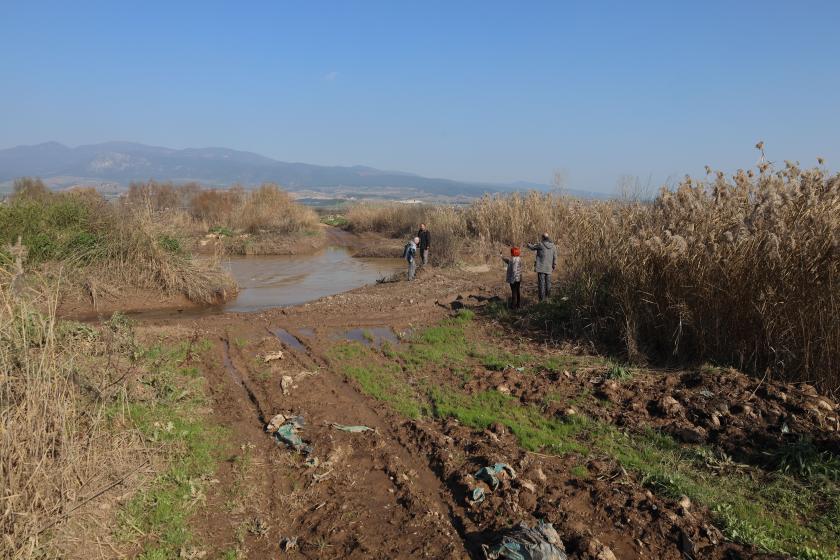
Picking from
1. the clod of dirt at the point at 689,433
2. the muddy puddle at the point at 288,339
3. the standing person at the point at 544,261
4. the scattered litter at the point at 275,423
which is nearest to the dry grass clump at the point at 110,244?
Answer: the muddy puddle at the point at 288,339

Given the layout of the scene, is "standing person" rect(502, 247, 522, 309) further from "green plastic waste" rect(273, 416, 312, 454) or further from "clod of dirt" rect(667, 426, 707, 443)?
"green plastic waste" rect(273, 416, 312, 454)

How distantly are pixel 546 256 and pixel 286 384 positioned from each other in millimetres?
6977

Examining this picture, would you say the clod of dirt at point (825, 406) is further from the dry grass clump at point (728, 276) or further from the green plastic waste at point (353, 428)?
the green plastic waste at point (353, 428)

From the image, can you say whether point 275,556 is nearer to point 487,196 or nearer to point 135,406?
point 135,406

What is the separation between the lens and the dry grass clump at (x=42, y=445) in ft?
11.7

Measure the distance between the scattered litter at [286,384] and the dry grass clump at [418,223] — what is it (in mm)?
12733

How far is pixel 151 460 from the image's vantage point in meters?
5.24

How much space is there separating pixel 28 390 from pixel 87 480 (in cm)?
84

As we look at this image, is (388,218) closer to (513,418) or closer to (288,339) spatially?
(288,339)

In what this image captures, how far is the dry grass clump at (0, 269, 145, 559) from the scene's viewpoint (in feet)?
11.7

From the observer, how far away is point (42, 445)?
3961mm

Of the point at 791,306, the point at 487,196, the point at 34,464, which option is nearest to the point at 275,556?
the point at 34,464

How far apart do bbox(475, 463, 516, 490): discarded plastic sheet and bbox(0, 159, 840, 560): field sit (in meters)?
0.05

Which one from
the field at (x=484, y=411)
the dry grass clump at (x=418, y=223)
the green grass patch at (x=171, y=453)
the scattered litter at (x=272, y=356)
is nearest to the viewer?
the field at (x=484, y=411)
